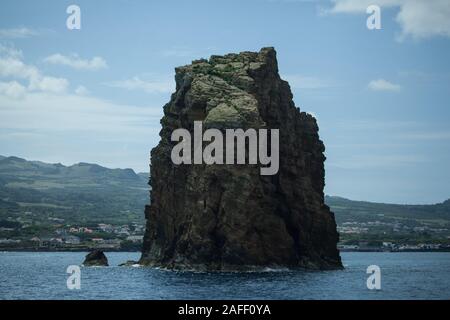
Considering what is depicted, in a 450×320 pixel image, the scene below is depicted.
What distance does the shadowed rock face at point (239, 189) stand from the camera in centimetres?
13580

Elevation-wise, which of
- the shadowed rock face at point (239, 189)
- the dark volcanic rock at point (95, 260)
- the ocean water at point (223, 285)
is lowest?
the dark volcanic rock at point (95, 260)

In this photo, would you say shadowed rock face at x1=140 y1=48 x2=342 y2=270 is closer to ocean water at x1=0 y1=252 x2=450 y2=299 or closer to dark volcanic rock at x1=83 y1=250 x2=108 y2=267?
ocean water at x1=0 y1=252 x2=450 y2=299

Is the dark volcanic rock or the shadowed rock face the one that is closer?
the shadowed rock face

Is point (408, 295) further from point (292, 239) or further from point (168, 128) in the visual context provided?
point (168, 128)

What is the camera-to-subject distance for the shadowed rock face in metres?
136

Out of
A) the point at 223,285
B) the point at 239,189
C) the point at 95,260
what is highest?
the point at 239,189

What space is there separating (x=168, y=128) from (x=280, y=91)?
2257 cm

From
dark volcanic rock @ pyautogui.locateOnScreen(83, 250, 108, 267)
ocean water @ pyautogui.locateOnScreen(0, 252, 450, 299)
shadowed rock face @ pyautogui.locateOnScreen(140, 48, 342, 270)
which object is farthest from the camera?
dark volcanic rock @ pyautogui.locateOnScreen(83, 250, 108, 267)

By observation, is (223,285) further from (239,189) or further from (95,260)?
(95,260)

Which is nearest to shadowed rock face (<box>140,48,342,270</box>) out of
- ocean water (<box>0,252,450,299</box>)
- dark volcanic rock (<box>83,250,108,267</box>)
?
ocean water (<box>0,252,450,299</box>)

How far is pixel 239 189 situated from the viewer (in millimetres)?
134875

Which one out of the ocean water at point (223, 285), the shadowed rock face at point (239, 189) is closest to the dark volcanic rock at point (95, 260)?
the shadowed rock face at point (239, 189)

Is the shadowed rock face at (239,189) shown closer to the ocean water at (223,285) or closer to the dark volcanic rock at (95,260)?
the ocean water at (223,285)

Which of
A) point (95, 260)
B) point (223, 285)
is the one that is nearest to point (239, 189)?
point (223, 285)
